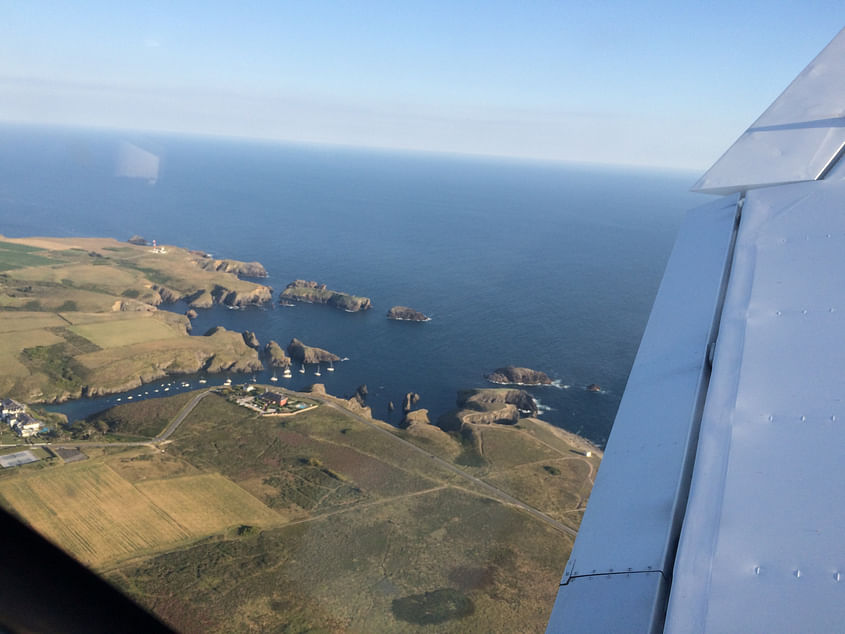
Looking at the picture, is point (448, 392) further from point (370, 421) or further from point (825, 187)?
point (825, 187)

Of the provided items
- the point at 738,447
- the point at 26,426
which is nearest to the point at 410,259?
the point at 26,426

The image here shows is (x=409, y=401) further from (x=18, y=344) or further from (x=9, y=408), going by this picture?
(x=18, y=344)

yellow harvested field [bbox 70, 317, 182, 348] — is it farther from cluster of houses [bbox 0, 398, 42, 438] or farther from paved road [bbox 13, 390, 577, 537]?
cluster of houses [bbox 0, 398, 42, 438]

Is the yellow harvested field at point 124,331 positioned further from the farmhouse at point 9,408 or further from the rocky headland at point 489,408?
the rocky headland at point 489,408

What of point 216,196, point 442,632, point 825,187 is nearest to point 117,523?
point 442,632

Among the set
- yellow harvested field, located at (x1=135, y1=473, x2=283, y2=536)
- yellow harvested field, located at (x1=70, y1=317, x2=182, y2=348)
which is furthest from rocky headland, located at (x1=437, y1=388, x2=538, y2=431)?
yellow harvested field, located at (x1=70, y1=317, x2=182, y2=348)

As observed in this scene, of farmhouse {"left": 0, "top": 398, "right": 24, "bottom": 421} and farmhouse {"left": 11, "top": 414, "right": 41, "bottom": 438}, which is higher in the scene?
farmhouse {"left": 11, "top": 414, "right": 41, "bottom": 438}
